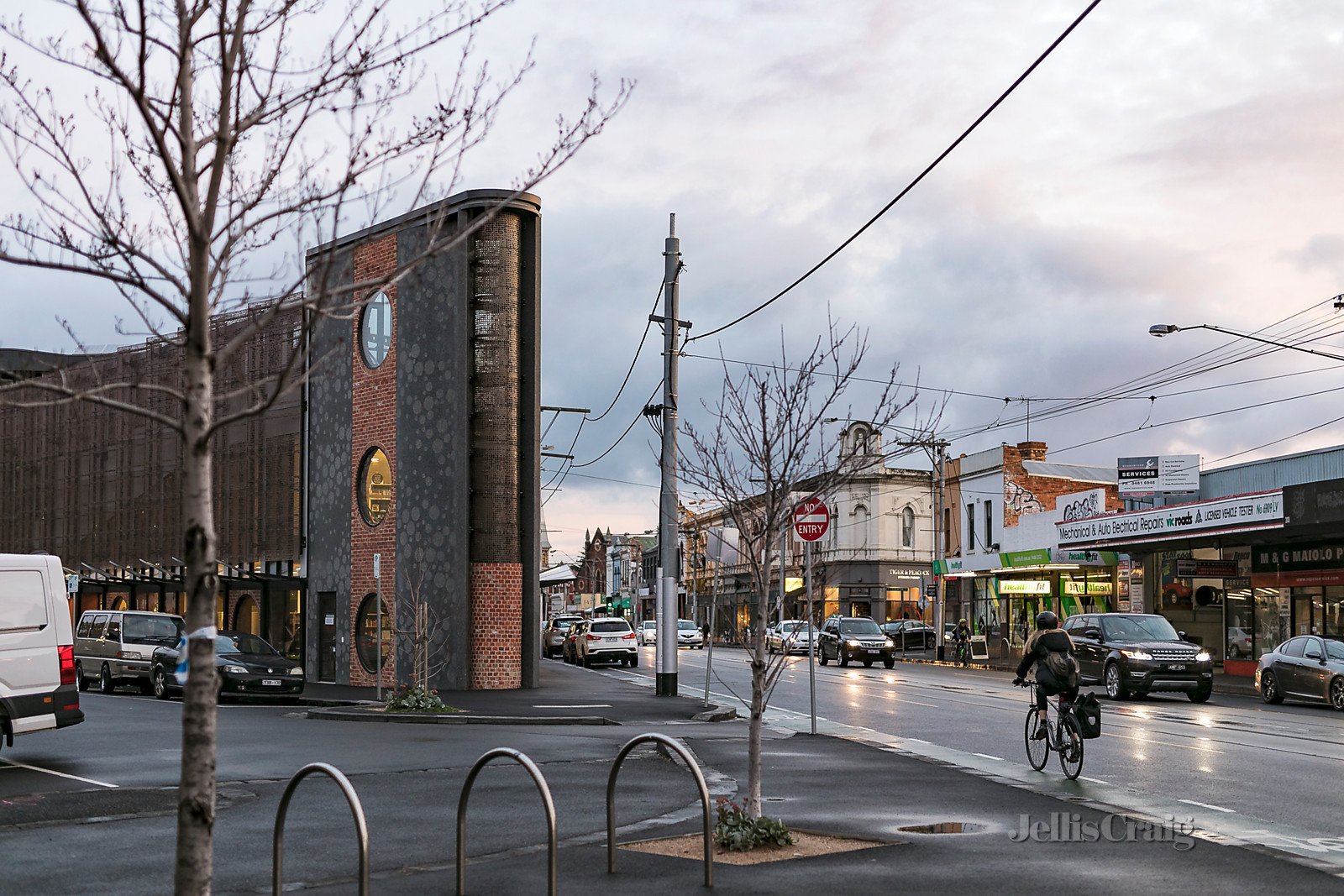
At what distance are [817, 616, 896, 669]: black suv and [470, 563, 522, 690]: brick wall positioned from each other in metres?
17.6

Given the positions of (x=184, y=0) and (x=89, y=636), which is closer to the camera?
(x=184, y=0)

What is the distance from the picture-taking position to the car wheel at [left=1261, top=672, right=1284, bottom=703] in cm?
2803

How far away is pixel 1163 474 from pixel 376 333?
24796mm

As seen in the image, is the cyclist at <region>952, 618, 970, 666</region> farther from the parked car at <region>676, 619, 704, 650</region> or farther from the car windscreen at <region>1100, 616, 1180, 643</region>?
the car windscreen at <region>1100, 616, 1180, 643</region>

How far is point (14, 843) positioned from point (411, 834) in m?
2.75

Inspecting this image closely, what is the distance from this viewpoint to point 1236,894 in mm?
7957

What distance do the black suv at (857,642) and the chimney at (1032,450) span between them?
15464mm

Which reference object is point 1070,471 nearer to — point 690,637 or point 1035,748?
point 690,637

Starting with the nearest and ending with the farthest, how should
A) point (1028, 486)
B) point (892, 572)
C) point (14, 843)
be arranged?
point (14, 843), point (1028, 486), point (892, 572)

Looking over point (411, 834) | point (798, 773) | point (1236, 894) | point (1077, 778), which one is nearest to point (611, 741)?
point (798, 773)

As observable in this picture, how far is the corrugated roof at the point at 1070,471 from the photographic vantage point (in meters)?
59.1

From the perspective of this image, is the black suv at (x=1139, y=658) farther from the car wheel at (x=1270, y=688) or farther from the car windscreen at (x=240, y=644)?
the car windscreen at (x=240, y=644)

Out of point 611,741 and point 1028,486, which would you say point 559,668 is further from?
point 611,741

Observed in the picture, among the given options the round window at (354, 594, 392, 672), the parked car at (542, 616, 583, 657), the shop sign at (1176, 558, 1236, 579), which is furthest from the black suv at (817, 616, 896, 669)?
the round window at (354, 594, 392, 672)
